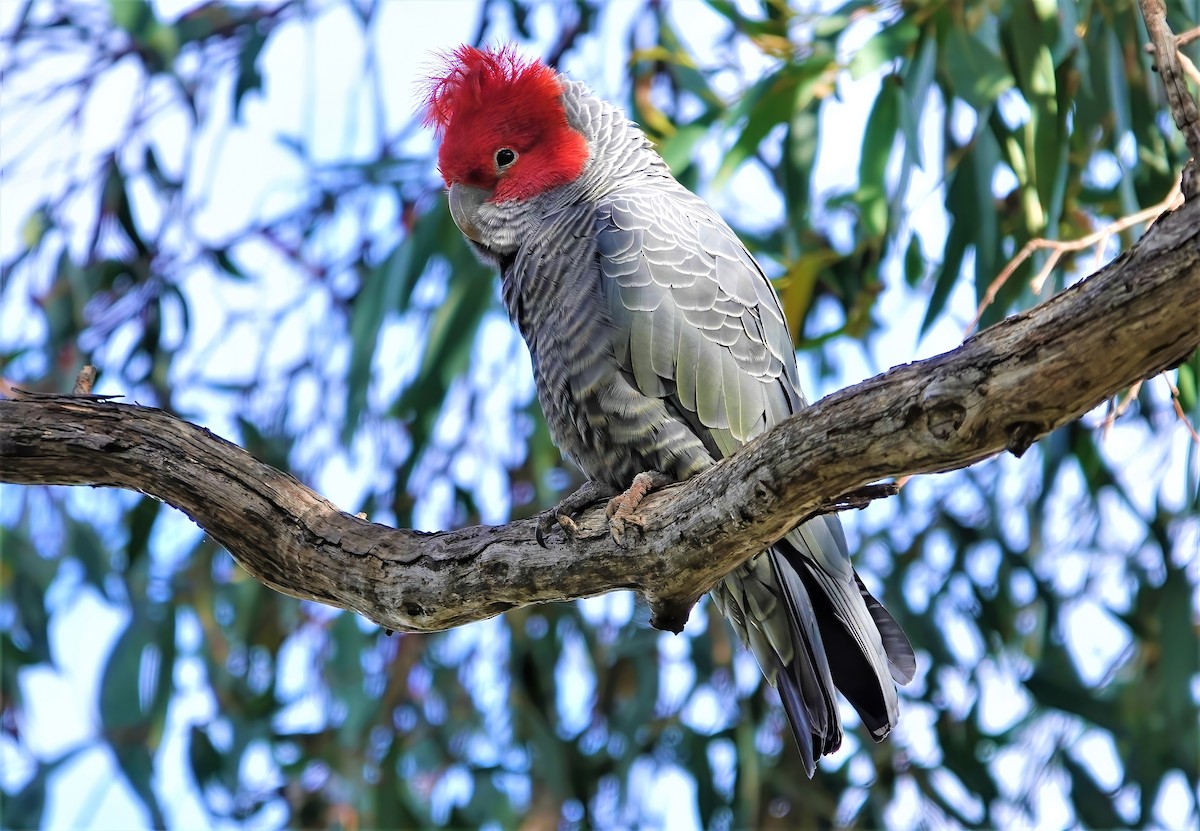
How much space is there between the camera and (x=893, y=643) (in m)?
1.87

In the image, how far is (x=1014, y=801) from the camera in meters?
2.96

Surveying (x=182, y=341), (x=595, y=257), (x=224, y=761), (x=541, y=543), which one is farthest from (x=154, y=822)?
(x=595, y=257)

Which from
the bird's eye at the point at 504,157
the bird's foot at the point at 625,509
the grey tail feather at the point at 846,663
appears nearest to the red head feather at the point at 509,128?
the bird's eye at the point at 504,157

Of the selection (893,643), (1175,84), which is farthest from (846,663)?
(1175,84)

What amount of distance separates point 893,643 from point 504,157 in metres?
1.18

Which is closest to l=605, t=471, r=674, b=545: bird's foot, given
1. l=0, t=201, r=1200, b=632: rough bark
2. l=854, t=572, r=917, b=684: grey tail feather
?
l=0, t=201, r=1200, b=632: rough bark

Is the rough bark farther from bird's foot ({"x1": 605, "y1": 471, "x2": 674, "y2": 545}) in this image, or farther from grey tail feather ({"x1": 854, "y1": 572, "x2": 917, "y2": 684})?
grey tail feather ({"x1": 854, "y1": 572, "x2": 917, "y2": 684})

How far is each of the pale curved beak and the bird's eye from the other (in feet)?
0.20

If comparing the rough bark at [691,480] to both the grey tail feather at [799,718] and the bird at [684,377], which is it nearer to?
the bird at [684,377]

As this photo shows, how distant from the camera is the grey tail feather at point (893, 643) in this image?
1.85m

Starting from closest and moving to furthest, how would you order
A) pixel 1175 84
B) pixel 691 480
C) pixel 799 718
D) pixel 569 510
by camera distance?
1. pixel 1175 84
2. pixel 691 480
3. pixel 569 510
4. pixel 799 718

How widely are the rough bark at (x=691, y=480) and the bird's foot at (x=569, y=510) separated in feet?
0.05

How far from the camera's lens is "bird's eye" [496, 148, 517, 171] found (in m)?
2.27

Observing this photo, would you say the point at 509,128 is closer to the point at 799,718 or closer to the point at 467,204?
the point at 467,204
